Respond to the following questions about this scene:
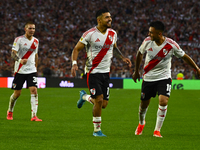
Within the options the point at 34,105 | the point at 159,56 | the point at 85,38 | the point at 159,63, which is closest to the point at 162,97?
the point at 159,63

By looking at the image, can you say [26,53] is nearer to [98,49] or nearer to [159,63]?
[98,49]

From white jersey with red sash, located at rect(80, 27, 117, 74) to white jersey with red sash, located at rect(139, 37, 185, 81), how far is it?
2.10 ft

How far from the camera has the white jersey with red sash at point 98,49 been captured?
6.77 metres

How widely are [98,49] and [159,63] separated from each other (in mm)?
1167

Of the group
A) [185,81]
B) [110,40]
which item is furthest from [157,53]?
[185,81]

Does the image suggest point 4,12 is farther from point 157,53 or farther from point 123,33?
point 157,53

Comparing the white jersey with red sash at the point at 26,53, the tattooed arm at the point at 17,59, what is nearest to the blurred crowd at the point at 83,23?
the white jersey with red sash at the point at 26,53

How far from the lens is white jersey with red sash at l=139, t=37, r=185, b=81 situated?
22.2 feet

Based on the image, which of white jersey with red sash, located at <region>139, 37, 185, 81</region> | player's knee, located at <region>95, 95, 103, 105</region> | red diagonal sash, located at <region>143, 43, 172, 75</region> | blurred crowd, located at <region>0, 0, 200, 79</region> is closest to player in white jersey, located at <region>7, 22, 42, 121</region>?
player's knee, located at <region>95, 95, 103, 105</region>

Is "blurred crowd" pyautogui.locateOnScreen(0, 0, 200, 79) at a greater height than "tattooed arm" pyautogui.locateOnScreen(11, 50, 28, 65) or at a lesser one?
greater

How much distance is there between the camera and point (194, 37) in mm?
33938

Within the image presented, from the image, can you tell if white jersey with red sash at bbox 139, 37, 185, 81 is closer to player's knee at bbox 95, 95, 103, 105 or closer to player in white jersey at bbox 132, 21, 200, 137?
player in white jersey at bbox 132, 21, 200, 137

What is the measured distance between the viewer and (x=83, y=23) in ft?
118

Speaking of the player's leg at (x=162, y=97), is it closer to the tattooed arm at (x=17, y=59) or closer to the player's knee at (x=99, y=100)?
the player's knee at (x=99, y=100)
